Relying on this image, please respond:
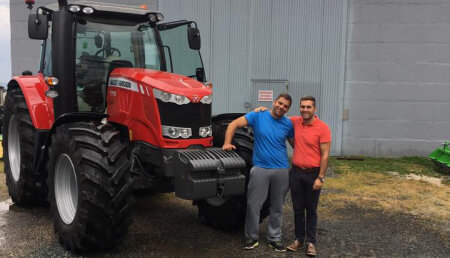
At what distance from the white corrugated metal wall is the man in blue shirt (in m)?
5.62

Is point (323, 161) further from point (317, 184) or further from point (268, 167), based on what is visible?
point (268, 167)

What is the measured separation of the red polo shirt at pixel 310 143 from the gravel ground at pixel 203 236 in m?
0.96

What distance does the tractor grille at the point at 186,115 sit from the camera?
12.6ft

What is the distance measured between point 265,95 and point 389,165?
A: 3303mm

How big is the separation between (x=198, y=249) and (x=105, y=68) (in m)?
2.26

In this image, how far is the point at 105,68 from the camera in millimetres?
4465

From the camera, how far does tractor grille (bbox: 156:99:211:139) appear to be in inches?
151

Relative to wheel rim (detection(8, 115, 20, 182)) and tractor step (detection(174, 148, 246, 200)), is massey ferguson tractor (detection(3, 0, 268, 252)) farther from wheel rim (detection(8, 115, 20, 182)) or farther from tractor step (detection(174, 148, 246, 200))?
wheel rim (detection(8, 115, 20, 182))

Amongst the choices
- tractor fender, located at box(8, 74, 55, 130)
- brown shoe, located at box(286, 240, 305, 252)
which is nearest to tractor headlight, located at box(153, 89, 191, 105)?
tractor fender, located at box(8, 74, 55, 130)

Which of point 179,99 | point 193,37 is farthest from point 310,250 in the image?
point 193,37

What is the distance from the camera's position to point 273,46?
959cm

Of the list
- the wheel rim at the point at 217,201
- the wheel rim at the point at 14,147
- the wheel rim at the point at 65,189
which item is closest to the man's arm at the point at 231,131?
the wheel rim at the point at 217,201

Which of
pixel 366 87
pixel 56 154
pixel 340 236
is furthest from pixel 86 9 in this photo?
pixel 366 87

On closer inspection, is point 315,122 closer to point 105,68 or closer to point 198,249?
point 198,249
